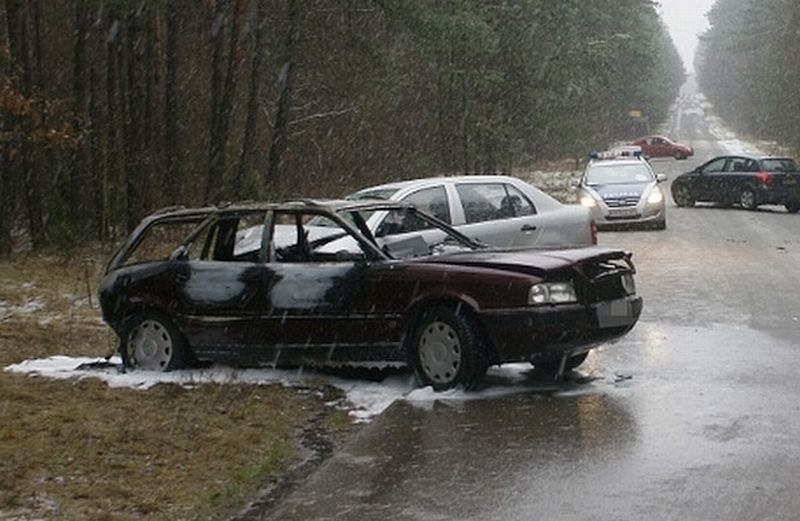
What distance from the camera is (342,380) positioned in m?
10.4

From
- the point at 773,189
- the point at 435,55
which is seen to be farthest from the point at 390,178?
the point at 773,189

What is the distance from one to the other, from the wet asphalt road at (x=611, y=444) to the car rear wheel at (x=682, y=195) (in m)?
22.6

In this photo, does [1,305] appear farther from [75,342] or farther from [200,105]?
[200,105]

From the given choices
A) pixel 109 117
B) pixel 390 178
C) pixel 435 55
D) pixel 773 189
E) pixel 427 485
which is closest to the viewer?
pixel 427 485

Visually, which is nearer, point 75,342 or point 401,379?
point 401,379

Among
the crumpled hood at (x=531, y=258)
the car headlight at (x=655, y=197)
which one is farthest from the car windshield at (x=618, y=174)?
the crumpled hood at (x=531, y=258)

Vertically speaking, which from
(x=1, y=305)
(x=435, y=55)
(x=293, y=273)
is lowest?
(x=1, y=305)

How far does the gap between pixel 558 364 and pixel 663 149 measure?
71258mm

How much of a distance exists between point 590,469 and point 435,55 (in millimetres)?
30852

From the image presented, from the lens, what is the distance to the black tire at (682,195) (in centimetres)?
3519

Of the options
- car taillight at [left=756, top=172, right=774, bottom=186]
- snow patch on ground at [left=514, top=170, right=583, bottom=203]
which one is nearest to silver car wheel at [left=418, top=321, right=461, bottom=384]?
car taillight at [left=756, top=172, right=774, bottom=186]

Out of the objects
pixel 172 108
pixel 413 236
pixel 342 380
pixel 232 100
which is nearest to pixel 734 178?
pixel 232 100

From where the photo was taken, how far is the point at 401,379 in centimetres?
1027

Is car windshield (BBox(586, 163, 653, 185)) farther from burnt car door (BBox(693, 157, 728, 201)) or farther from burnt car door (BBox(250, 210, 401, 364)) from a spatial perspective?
burnt car door (BBox(250, 210, 401, 364))
